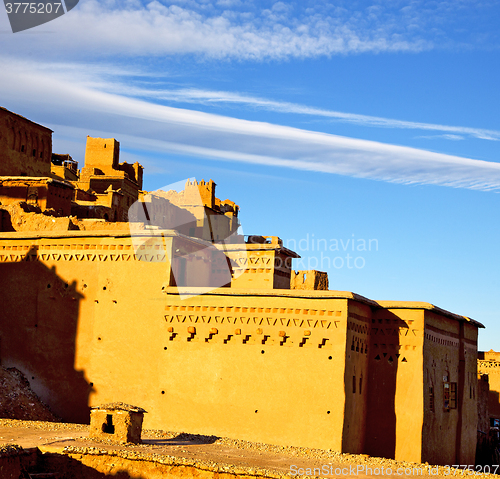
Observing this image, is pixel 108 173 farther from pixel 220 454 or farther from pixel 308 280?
pixel 220 454

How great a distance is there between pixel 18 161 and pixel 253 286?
1228cm

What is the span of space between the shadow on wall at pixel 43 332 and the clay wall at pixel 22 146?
7.85m

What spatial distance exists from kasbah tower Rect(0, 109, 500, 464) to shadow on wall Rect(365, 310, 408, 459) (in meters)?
0.03

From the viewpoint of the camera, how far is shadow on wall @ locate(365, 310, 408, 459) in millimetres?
16797

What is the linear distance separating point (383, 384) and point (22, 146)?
700 inches

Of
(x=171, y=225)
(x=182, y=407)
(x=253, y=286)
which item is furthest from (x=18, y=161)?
(x=182, y=407)

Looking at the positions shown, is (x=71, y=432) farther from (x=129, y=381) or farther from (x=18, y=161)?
(x=18, y=161)

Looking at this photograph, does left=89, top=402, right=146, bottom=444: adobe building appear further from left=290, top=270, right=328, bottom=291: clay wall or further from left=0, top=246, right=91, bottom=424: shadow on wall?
left=290, top=270, right=328, bottom=291: clay wall

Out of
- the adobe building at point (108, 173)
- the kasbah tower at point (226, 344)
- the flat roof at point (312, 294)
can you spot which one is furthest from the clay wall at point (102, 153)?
the flat roof at point (312, 294)

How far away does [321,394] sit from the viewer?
15836mm

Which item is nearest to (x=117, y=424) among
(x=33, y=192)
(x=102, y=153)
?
(x=33, y=192)

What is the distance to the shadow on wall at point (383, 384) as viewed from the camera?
16.8 metres
